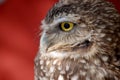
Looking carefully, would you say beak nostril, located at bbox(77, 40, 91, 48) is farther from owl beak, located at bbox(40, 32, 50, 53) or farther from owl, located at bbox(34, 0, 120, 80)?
owl beak, located at bbox(40, 32, 50, 53)

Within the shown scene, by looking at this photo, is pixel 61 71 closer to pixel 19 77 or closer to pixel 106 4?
pixel 106 4

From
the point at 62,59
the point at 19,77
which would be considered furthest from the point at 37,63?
the point at 19,77

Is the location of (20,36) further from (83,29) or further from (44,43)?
(83,29)

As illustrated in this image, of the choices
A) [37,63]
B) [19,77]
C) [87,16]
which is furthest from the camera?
[19,77]

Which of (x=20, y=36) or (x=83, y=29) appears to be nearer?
(x=83, y=29)

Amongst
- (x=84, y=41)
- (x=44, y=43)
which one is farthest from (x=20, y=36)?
(x=84, y=41)

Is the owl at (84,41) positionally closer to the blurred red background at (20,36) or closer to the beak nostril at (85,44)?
the beak nostril at (85,44)
